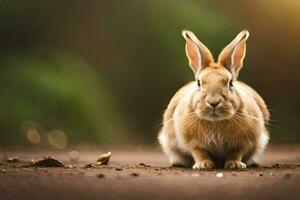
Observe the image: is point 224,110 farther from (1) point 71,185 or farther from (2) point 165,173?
(1) point 71,185

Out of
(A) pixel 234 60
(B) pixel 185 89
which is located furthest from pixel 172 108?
(A) pixel 234 60

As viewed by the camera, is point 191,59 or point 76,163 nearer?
point 191,59

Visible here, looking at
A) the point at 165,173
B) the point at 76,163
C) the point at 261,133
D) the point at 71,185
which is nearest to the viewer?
the point at 71,185

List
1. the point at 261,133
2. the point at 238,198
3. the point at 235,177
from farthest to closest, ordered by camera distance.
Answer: the point at 261,133
the point at 235,177
the point at 238,198

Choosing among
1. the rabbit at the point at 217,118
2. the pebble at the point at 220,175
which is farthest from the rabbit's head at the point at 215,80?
the pebble at the point at 220,175

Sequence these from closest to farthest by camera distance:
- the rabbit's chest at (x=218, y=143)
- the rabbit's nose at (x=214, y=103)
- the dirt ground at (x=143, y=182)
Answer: the dirt ground at (x=143, y=182), the rabbit's nose at (x=214, y=103), the rabbit's chest at (x=218, y=143)

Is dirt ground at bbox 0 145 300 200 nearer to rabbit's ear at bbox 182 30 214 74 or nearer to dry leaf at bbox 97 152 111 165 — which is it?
dry leaf at bbox 97 152 111 165

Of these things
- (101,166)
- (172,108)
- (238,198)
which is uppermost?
(172,108)

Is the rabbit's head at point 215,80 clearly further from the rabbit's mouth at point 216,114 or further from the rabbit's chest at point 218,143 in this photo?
the rabbit's chest at point 218,143

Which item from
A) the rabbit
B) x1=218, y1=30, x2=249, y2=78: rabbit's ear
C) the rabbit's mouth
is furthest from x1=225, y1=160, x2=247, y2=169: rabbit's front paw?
x1=218, y1=30, x2=249, y2=78: rabbit's ear
